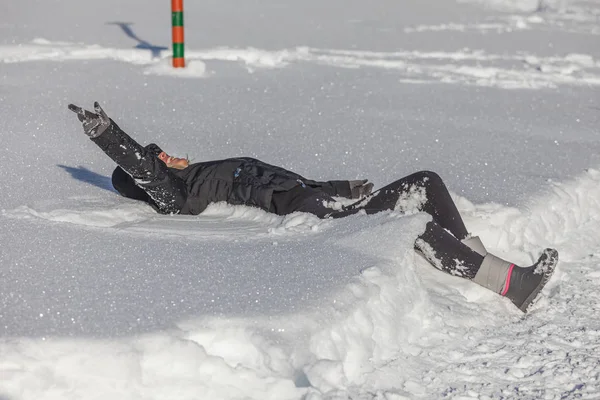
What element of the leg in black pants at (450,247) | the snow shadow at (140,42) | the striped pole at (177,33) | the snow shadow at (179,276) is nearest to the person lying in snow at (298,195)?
the leg in black pants at (450,247)

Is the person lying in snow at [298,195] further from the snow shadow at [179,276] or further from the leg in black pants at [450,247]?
the snow shadow at [179,276]

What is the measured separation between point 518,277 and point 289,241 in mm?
842

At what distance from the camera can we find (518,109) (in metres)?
6.97

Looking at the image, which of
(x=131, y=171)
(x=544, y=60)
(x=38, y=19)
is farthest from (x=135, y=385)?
(x=38, y=19)

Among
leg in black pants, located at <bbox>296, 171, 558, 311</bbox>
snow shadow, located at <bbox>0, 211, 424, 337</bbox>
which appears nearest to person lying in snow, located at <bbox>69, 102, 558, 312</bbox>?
leg in black pants, located at <bbox>296, 171, 558, 311</bbox>

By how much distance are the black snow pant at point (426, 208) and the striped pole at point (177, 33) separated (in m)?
4.16

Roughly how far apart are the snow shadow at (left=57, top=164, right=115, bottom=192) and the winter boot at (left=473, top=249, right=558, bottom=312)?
1.83 metres

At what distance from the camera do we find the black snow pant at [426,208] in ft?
11.0

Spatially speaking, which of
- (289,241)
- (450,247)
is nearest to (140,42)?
(289,241)

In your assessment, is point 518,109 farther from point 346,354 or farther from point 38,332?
point 38,332

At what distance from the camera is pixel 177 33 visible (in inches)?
299

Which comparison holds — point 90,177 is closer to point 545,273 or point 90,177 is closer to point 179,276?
point 179,276

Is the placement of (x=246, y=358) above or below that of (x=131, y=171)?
below

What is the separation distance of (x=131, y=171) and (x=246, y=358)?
1350mm
